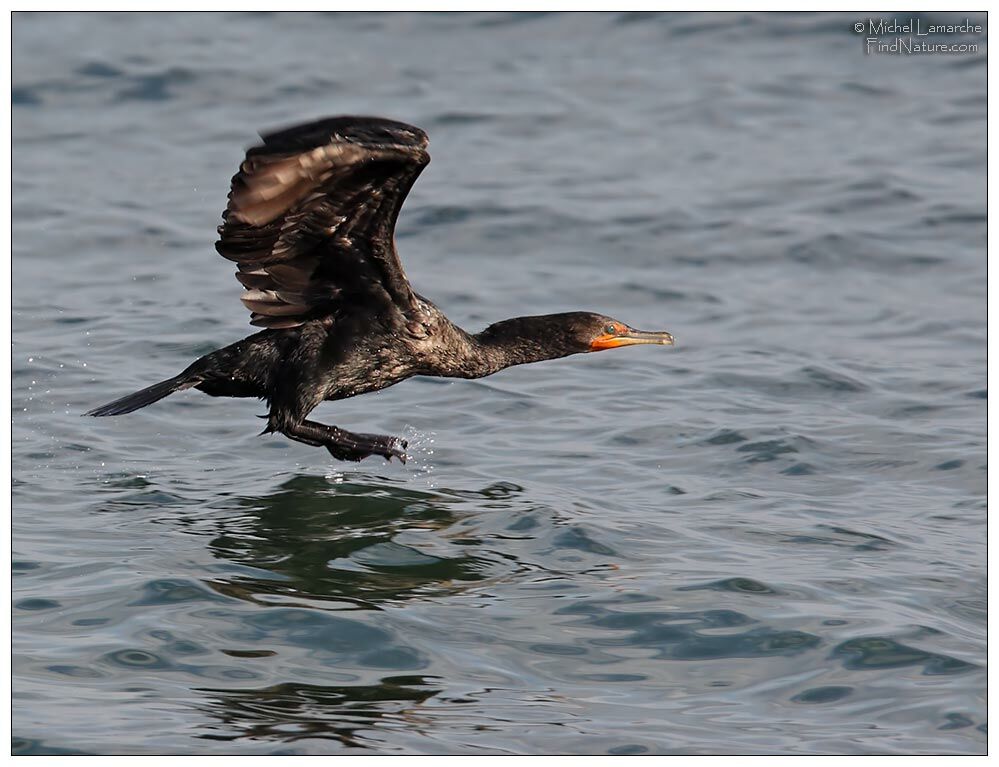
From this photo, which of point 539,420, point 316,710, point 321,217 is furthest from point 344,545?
point 539,420

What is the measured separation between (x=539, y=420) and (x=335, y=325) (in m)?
1.87

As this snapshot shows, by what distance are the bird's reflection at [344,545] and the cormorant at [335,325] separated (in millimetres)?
293

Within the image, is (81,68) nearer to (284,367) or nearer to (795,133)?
(795,133)

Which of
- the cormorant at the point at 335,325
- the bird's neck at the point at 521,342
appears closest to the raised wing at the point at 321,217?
the cormorant at the point at 335,325

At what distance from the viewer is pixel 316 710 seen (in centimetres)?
577

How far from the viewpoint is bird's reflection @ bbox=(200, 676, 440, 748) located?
18.3 ft

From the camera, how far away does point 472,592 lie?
7.00 metres

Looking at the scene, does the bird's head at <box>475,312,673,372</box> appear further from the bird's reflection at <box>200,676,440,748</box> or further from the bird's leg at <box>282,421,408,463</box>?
the bird's reflection at <box>200,676,440,748</box>

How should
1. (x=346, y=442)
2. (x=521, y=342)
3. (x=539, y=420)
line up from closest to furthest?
(x=346, y=442), (x=521, y=342), (x=539, y=420)

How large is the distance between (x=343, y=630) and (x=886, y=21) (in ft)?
37.8

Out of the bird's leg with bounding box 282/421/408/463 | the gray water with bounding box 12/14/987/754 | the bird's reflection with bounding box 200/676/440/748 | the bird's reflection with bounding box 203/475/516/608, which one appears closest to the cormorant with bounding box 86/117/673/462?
the bird's leg with bounding box 282/421/408/463

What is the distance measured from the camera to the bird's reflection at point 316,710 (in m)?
5.57

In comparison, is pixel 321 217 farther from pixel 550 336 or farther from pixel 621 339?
pixel 621 339

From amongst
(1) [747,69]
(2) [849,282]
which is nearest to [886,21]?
(1) [747,69]
